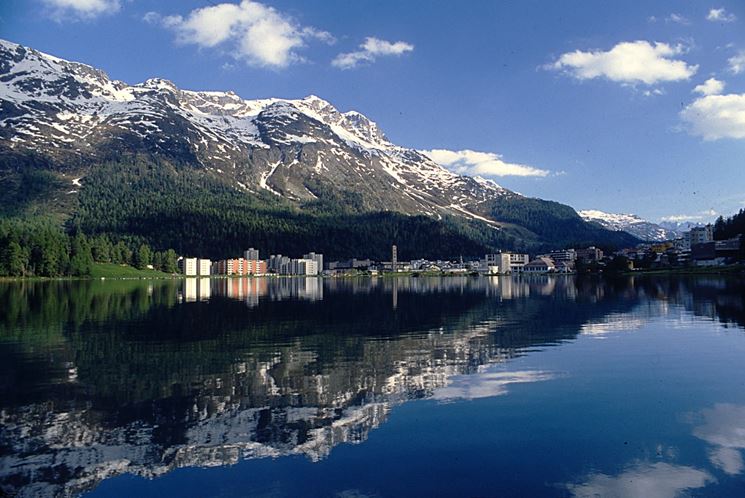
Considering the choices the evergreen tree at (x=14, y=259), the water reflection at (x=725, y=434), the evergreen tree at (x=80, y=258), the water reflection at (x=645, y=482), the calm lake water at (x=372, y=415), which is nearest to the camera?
the water reflection at (x=645, y=482)

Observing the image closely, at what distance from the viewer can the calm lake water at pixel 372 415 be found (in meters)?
15.0

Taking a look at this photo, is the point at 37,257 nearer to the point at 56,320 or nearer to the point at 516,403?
the point at 56,320

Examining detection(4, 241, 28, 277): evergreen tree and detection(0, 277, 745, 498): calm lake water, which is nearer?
detection(0, 277, 745, 498): calm lake water

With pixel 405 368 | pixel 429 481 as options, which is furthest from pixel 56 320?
pixel 429 481

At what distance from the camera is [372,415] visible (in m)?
20.9

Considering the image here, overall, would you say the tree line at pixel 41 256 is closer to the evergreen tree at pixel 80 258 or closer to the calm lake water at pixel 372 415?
the evergreen tree at pixel 80 258

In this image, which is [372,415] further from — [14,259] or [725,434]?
[14,259]

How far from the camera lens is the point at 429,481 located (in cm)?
1476

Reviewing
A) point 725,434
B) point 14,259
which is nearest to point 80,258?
point 14,259

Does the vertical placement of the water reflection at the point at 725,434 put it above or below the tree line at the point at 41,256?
below

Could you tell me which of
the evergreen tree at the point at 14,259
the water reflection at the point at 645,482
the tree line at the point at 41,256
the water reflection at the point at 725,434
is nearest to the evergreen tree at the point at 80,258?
the tree line at the point at 41,256

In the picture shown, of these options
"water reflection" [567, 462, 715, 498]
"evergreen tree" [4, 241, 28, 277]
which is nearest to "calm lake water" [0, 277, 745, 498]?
"water reflection" [567, 462, 715, 498]

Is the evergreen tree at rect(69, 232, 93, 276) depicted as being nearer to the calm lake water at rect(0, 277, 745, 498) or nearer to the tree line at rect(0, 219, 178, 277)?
the tree line at rect(0, 219, 178, 277)

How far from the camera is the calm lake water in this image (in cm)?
1502
